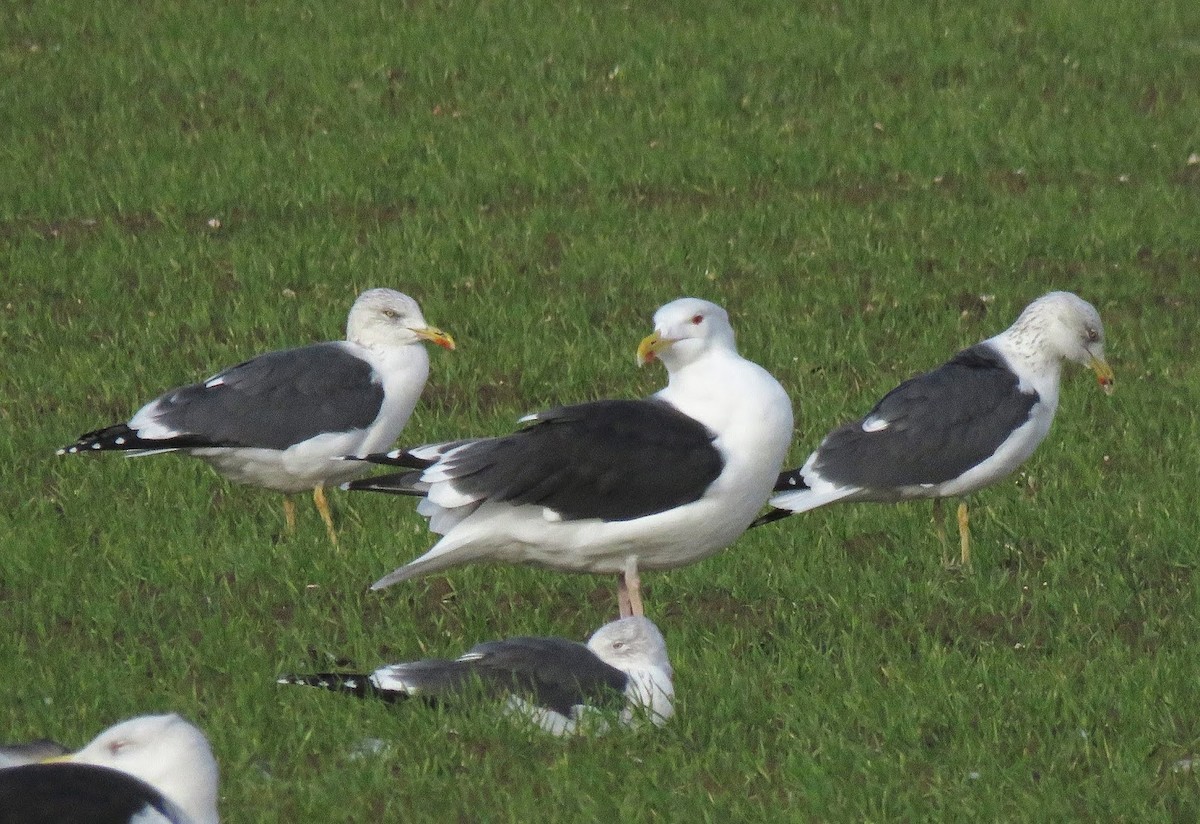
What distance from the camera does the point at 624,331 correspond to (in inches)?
486

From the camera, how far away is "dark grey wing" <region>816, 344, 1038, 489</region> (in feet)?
29.0

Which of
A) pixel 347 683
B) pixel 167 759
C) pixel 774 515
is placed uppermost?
pixel 167 759

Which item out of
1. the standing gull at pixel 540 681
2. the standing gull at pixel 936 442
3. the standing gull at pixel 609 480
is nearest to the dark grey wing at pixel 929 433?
the standing gull at pixel 936 442

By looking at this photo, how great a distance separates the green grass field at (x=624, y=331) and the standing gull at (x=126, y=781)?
2.71ft

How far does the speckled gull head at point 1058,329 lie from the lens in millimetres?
9484

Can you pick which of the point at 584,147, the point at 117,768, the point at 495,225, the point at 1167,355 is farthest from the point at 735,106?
the point at 117,768

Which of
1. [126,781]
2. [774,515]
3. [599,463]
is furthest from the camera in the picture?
[774,515]

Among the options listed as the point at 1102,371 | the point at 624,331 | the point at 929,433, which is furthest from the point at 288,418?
the point at 1102,371

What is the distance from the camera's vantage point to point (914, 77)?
690 inches

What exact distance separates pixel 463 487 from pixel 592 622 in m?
1.07

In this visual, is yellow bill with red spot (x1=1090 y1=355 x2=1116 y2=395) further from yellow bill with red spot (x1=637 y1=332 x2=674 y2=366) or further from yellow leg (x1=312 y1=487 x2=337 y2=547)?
yellow leg (x1=312 y1=487 x2=337 y2=547)

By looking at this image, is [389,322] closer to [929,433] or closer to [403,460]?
[403,460]

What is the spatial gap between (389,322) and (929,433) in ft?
8.62

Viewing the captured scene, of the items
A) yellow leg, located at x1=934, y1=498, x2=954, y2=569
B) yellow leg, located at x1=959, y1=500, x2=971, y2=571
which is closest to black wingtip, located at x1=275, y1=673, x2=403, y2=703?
yellow leg, located at x1=959, y1=500, x2=971, y2=571
